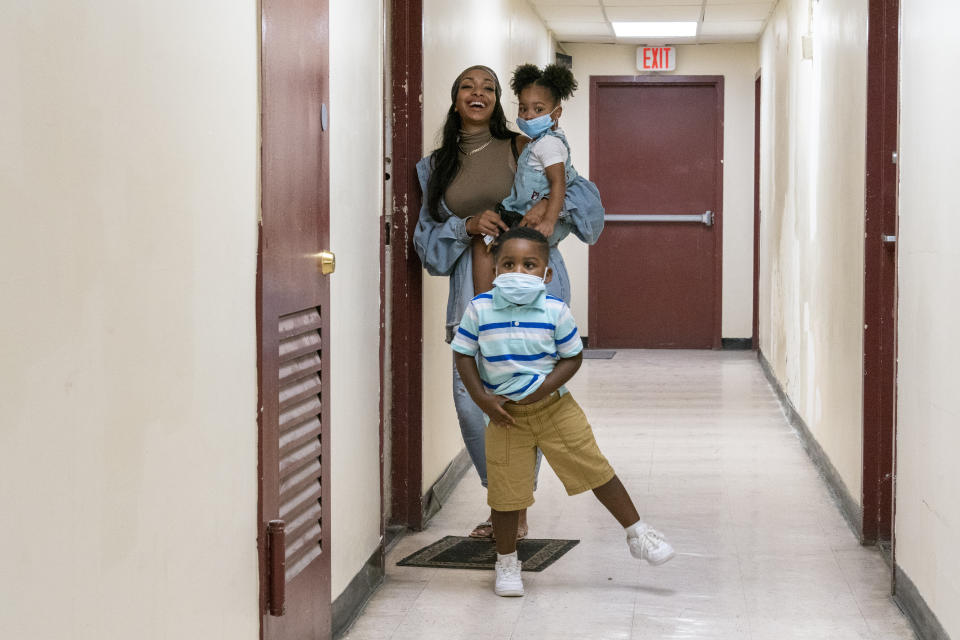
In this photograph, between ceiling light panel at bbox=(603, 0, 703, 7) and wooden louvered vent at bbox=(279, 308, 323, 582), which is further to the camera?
ceiling light panel at bbox=(603, 0, 703, 7)

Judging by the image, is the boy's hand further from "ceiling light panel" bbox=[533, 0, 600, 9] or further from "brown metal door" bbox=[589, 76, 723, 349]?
"brown metal door" bbox=[589, 76, 723, 349]

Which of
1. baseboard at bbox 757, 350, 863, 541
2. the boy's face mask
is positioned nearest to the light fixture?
baseboard at bbox 757, 350, 863, 541

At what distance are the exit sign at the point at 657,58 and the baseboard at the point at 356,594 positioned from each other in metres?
6.41

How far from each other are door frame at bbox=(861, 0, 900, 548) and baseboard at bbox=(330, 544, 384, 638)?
1.38 metres

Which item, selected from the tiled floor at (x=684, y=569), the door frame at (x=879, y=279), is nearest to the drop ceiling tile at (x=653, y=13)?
the tiled floor at (x=684, y=569)

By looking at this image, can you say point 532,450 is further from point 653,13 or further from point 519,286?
point 653,13

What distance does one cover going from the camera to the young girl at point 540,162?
3.19 metres

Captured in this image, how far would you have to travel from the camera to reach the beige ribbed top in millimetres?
3309

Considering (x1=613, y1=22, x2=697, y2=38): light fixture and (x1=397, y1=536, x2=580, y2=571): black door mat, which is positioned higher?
(x1=613, y1=22, x2=697, y2=38): light fixture

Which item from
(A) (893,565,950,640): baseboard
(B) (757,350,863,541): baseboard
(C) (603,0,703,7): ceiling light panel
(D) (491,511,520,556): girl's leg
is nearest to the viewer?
(A) (893,565,950,640): baseboard

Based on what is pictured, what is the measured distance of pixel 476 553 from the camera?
3.30 m

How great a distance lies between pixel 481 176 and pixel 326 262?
3.33ft

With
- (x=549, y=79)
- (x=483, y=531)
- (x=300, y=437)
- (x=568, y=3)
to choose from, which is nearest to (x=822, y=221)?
(x=549, y=79)

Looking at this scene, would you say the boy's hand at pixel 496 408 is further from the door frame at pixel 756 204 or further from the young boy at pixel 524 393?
the door frame at pixel 756 204
